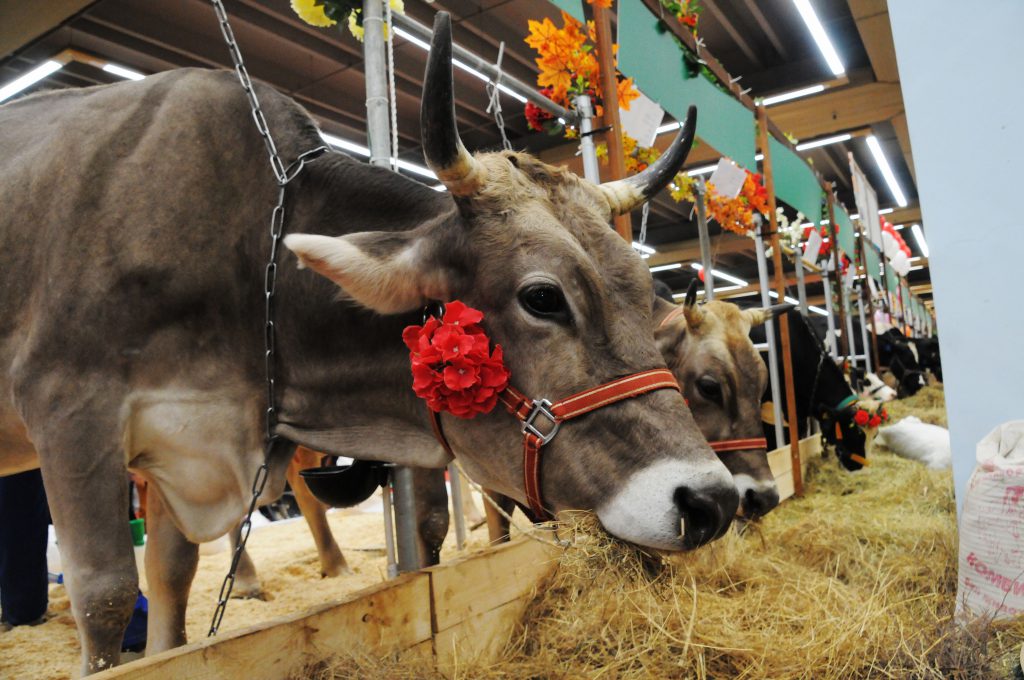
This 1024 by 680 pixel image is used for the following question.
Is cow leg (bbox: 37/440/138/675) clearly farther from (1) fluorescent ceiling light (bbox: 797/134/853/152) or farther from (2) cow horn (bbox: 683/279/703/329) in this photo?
(1) fluorescent ceiling light (bbox: 797/134/853/152)

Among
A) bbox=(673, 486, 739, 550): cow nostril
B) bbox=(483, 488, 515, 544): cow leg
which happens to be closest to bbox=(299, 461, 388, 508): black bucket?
bbox=(483, 488, 515, 544): cow leg

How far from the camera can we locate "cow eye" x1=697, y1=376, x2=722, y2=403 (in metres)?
3.97

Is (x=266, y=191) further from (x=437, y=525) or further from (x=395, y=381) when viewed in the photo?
(x=437, y=525)

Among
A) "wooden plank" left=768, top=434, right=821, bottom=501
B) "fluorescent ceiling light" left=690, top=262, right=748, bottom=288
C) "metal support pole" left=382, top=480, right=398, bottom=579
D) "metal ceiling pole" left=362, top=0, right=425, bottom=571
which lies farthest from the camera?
"fluorescent ceiling light" left=690, top=262, right=748, bottom=288

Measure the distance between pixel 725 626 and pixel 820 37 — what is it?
8579 mm

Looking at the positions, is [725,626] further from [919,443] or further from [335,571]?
[919,443]

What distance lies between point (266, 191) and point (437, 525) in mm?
1375

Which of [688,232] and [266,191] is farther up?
[688,232]

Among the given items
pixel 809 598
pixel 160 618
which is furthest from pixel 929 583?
pixel 160 618

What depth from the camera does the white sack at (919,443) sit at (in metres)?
7.05

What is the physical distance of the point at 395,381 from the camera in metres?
2.21

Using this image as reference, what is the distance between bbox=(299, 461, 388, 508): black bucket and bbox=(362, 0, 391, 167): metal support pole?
106 cm

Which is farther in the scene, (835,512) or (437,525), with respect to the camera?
(835,512)

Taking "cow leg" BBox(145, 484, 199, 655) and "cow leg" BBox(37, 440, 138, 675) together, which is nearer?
"cow leg" BBox(37, 440, 138, 675)
